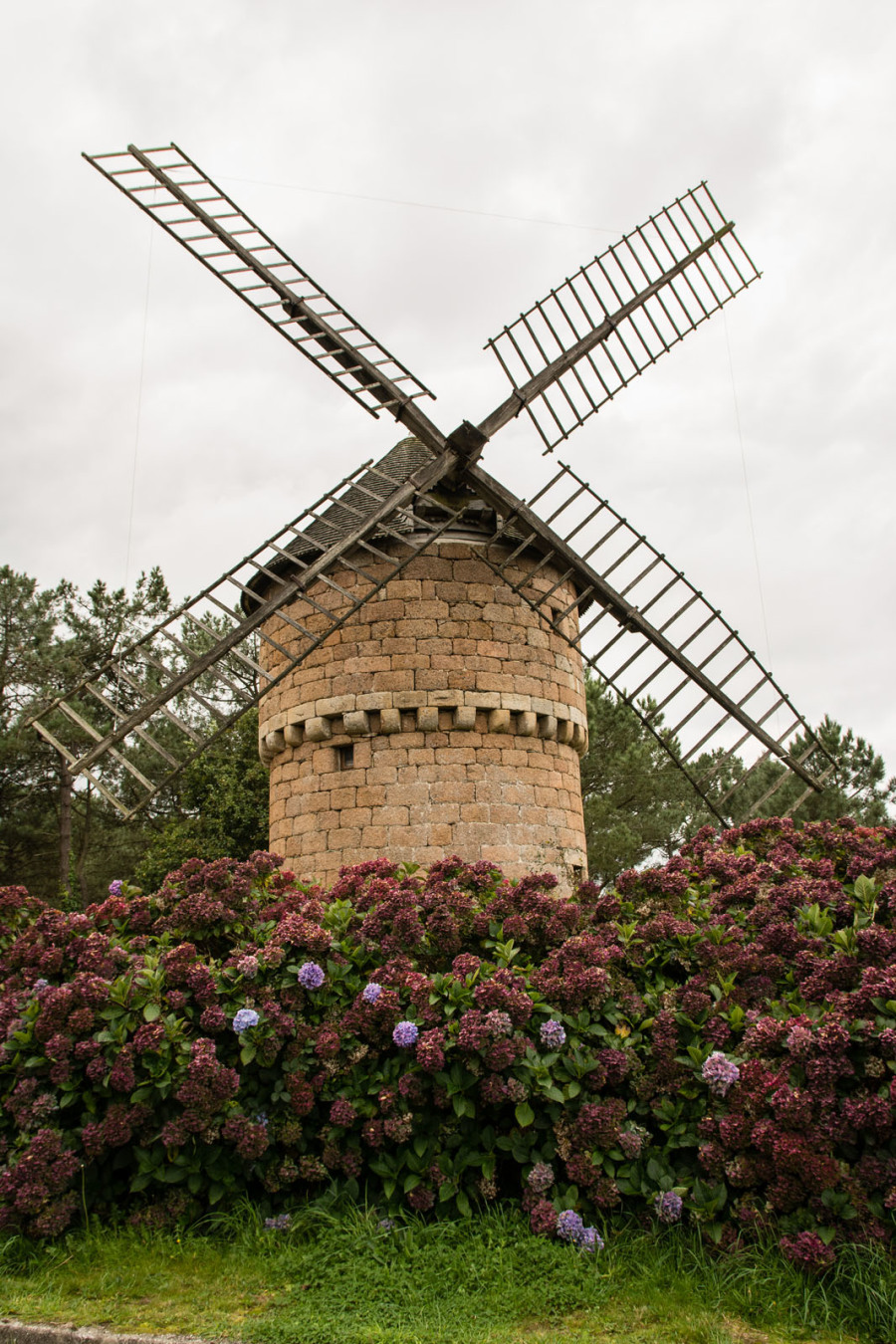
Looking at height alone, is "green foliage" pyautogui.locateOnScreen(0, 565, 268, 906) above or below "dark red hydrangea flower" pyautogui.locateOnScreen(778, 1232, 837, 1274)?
above

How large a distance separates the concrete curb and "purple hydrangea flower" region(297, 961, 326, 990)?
4.69 feet

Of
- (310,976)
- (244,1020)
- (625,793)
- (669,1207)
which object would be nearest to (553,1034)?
(669,1207)

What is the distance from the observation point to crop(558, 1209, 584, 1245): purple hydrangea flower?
141 inches

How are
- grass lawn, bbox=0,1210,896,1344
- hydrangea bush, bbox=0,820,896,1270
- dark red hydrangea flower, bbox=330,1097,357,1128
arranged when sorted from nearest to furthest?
1. grass lawn, bbox=0,1210,896,1344
2. hydrangea bush, bbox=0,820,896,1270
3. dark red hydrangea flower, bbox=330,1097,357,1128

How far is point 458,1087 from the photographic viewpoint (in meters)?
3.86

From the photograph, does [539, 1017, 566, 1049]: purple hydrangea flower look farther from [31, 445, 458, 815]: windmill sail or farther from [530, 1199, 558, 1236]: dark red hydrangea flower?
[31, 445, 458, 815]: windmill sail

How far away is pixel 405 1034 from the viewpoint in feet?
13.0

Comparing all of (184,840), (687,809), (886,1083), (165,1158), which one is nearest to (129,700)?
(184,840)

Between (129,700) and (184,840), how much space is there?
6104 mm

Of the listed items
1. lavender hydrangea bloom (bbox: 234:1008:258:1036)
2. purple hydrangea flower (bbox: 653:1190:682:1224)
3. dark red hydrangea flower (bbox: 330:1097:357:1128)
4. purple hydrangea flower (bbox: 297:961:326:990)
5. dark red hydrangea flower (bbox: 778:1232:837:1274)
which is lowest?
dark red hydrangea flower (bbox: 778:1232:837:1274)

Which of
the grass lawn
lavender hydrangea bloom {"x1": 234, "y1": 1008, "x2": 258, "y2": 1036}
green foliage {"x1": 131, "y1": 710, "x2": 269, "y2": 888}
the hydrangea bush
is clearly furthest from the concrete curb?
green foliage {"x1": 131, "y1": 710, "x2": 269, "y2": 888}

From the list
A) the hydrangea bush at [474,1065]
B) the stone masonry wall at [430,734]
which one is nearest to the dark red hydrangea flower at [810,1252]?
the hydrangea bush at [474,1065]

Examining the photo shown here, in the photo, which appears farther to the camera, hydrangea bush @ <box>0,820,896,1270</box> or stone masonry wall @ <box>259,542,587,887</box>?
stone masonry wall @ <box>259,542,587,887</box>

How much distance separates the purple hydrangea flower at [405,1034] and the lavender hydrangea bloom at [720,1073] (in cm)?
122
